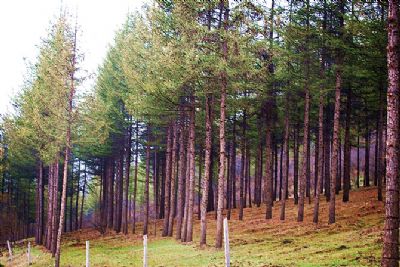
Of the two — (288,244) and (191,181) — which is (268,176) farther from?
(288,244)

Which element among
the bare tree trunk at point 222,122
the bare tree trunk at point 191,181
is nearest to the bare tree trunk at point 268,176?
the bare tree trunk at point 191,181

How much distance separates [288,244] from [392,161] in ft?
31.9

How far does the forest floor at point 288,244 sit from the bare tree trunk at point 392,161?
2974 millimetres

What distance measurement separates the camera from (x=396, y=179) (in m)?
9.10

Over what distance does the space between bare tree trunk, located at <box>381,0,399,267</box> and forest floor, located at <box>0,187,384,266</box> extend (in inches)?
117

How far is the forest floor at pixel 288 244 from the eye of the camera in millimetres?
14055

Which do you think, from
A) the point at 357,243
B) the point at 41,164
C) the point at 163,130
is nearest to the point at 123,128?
the point at 163,130

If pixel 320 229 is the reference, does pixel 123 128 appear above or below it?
above

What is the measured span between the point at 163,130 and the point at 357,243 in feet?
69.3

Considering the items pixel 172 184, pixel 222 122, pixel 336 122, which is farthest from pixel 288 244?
pixel 172 184

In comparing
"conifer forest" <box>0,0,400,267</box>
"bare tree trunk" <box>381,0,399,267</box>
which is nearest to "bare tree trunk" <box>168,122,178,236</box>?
"conifer forest" <box>0,0,400,267</box>

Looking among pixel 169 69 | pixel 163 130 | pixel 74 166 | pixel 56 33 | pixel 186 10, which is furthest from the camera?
pixel 74 166

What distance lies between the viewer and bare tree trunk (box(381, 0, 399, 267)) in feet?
29.1

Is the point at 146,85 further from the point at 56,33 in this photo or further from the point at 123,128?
the point at 123,128
